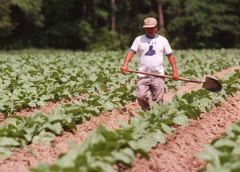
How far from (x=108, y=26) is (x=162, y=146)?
3804cm

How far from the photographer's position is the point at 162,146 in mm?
4523

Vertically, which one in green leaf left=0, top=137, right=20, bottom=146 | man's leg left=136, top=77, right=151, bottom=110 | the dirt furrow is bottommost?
the dirt furrow

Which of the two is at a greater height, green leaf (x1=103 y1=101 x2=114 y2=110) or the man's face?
the man's face

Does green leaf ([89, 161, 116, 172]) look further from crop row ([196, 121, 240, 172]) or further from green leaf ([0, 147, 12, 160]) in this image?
green leaf ([0, 147, 12, 160])

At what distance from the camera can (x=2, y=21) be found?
31.1m

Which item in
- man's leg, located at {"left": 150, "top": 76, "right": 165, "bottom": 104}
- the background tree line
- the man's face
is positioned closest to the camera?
the man's face

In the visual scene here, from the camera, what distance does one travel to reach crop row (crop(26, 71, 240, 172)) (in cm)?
306

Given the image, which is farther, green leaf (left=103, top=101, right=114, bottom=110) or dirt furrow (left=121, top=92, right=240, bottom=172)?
green leaf (left=103, top=101, right=114, bottom=110)

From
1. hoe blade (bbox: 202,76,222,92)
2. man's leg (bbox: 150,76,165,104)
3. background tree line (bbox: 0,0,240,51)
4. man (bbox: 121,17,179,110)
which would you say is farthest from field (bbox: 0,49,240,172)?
background tree line (bbox: 0,0,240,51)

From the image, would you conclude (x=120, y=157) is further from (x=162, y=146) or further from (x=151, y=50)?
(x=151, y=50)

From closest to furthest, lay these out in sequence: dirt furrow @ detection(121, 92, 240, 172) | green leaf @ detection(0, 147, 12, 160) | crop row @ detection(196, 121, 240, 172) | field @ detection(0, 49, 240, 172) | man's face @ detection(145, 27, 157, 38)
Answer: crop row @ detection(196, 121, 240, 172) < field @ detection(0, 49, 240, 172) < dirt furrow @ detection(121, 92, 240, 172) < green leaf @ detection(0, 147, 12, 160) < man's face @ detection(145, 27, 157, 38)

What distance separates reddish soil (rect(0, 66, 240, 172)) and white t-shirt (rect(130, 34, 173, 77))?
4.01 ft

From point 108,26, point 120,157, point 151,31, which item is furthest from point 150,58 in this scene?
point 108,26

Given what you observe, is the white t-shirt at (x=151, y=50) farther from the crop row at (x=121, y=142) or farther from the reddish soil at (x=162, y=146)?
the reddish soil at (x=162, y=146)
